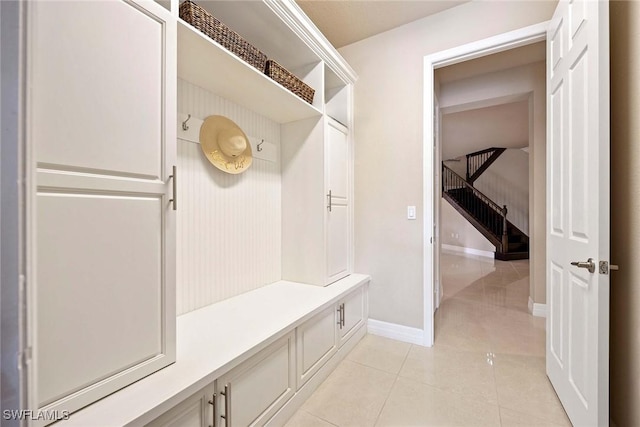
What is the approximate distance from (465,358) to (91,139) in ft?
8.31

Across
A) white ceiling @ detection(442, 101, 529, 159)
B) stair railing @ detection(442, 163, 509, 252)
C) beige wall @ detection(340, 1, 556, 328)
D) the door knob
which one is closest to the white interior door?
the door knob

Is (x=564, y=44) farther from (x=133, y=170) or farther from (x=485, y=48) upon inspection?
(x=133, y=170)

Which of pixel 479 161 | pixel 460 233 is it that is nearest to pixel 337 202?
pixel 460 233

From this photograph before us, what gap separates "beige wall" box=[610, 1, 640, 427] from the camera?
117 cm

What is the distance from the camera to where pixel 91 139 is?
2.72ft

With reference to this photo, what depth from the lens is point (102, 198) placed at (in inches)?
33.7

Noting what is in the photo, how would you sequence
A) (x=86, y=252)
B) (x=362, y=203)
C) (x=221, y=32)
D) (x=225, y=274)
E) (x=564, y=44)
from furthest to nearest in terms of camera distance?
(x=362, y=203)
(x=225, y=274)
(x=564, y=44)
(x=221, y=32)
(x=86, y=252)

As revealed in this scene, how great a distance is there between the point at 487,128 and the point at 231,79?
5.63m

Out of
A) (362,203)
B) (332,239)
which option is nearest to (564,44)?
(362,203)

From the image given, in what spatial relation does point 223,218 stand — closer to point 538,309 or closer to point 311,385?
point 311,385

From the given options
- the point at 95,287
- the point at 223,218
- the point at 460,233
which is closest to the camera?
the point at 95,287

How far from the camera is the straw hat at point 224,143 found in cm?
167

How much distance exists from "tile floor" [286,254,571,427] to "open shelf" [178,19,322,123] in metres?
1.90

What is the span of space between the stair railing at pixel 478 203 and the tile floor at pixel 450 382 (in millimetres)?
4820
